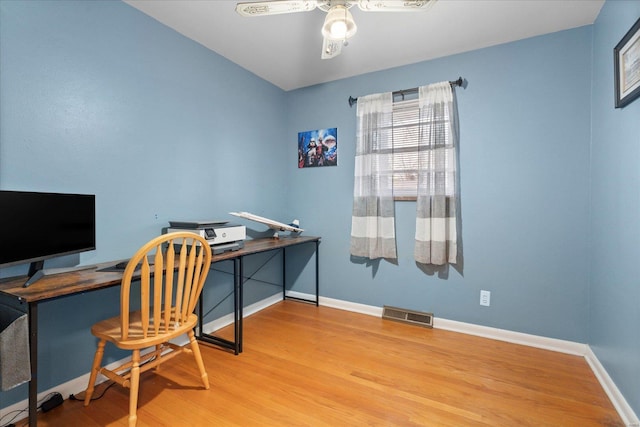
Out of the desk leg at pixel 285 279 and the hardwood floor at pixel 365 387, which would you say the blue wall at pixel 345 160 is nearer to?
the desk leg at pixel 285 279

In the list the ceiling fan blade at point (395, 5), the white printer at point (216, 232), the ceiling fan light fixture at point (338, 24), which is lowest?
the white printer at point (216, 232)

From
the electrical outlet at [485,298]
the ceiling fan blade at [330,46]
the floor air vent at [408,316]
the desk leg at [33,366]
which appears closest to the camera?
the desk leg at [33,366]

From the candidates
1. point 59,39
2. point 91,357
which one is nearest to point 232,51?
point 59,39

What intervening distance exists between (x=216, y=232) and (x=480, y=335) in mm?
2357

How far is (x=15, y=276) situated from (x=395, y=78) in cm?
312

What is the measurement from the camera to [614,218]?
168 cm

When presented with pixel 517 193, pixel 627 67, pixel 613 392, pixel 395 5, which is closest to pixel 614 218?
pixel 517 193

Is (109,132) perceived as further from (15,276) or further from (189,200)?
(15,276)

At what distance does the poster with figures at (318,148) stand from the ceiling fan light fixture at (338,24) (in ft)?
4.92

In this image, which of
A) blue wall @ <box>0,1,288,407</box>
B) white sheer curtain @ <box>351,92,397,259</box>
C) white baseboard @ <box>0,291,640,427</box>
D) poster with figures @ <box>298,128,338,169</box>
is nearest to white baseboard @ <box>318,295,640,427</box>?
white baseboard @ <box>0,291,640,427</box>

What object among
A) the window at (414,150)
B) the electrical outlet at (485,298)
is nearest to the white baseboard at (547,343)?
the electrical outlet at (485,298)

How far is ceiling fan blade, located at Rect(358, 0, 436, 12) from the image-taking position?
143cm

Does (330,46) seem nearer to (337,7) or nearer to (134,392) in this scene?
(337,7)

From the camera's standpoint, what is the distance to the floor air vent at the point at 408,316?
259cm
